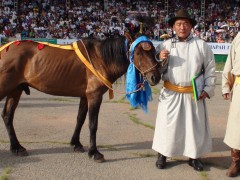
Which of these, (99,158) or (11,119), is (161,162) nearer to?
(99,158)

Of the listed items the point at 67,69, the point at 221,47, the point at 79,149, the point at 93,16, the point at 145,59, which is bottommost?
the point at 221,47

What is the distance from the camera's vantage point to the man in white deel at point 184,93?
4285 mm

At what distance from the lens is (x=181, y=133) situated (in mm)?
4402

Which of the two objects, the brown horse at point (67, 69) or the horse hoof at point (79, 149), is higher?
the brown horse at point (67, 69)

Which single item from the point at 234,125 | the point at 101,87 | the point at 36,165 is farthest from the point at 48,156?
the point at 234,125

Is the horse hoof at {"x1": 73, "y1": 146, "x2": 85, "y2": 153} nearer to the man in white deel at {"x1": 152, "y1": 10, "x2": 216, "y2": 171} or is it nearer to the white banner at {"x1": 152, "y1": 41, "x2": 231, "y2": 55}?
the man in white deel at {"x1": 152, "y1": 10, "x2": 216, "y2": 171}

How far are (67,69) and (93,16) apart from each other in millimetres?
21617

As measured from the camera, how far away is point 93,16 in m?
25.8

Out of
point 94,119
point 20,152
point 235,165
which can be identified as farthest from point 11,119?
point 235,165

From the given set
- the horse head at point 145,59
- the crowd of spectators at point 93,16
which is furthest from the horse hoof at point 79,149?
the crowd of spectators at point 93,16

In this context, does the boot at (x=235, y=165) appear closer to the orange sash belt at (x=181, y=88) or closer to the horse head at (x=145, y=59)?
the orange sash belt at (x=181, y=88)

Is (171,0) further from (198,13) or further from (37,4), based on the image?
(37,4)

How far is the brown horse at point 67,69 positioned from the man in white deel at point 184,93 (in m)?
0.66

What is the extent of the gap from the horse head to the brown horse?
21 centimetres
